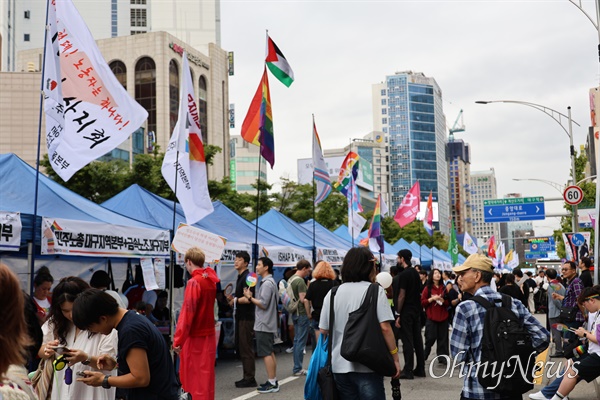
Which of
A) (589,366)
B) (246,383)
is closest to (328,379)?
(589,366)

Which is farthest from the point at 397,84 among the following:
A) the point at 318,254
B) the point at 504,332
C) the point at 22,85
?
the point at 504,332

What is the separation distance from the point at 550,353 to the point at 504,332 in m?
10.9

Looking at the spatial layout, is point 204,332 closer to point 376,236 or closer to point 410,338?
point 410,338

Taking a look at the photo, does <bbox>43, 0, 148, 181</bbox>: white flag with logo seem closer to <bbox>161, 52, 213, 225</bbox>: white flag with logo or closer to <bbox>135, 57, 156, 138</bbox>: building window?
<bbox>161, 52, 213, 225</bbox>: white flag with logo

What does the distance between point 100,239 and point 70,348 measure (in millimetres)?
5154

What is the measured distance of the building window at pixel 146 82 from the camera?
7800 cm

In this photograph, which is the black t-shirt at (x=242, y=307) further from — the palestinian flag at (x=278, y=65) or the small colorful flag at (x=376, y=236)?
the small colorful flag at (x=376, y=236)

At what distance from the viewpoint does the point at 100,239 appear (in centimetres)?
969

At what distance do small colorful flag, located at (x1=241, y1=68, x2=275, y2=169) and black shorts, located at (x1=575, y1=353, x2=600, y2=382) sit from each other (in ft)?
23.6

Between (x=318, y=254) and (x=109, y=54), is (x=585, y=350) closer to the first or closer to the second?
(x=318, y=254)

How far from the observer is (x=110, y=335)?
4641 mm

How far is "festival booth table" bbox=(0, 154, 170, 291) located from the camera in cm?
845

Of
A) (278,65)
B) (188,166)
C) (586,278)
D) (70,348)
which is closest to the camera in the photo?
(70,348)

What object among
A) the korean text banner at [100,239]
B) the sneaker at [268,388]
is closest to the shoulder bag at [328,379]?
the korean text banner at [100,239]
